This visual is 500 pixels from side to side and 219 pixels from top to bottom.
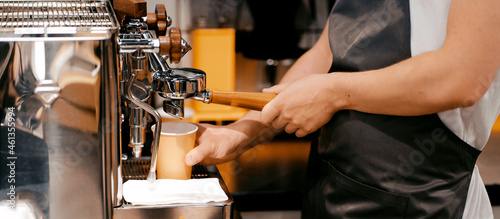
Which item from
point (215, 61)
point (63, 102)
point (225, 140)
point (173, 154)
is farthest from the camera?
point (215, 61)

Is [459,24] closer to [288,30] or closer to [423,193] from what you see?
[423,193]

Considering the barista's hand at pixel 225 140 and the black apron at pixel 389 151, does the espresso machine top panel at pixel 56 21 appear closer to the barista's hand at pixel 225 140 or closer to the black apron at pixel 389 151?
the barista's hand at pixel 225 140

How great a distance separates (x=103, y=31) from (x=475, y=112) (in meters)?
0.67

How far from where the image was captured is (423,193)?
37.0 inches

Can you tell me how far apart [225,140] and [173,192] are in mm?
199

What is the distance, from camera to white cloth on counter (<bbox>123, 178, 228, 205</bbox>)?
850 millimetres

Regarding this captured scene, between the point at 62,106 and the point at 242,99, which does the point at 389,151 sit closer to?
the point at 242,99

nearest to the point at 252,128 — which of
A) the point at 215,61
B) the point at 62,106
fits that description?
the point at 62,106

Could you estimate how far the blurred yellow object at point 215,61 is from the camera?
208cm

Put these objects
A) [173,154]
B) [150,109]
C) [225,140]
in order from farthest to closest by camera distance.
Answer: [225,140], [173,154], [150,109]

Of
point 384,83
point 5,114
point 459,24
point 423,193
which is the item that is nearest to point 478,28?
point 459,24

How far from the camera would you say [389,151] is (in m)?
0.95

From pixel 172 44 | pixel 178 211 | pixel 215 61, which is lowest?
pixel 178 211

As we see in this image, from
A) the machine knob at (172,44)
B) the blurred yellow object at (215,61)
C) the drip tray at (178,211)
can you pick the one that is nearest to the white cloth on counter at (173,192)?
the drip tray at (178,211)
